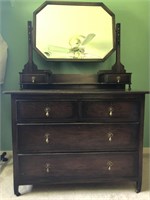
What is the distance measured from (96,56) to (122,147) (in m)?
0.92

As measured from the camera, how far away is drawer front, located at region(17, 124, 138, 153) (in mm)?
1587

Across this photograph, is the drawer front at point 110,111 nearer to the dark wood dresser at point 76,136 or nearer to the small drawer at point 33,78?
the dark wood dresser at point 76,136

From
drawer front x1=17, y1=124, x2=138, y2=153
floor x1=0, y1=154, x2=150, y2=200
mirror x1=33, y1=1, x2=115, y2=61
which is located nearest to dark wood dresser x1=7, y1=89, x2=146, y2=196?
drawer front x1=17, y1=124, x2=138, y2=153

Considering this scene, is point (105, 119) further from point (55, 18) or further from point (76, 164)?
point (55, 18)

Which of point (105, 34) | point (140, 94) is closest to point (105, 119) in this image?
point (140, 94)

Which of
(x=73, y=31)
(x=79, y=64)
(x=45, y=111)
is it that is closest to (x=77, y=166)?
(x=45, y=111)

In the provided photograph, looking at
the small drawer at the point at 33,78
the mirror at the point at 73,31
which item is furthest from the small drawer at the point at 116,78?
the small drawer at the point at 33,78

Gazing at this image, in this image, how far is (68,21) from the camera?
2072 millimetres

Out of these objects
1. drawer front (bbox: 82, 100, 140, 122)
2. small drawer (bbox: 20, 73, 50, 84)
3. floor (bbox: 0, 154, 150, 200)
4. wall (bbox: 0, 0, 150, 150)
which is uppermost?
wall (bbox: 0, 0, 150, 150)

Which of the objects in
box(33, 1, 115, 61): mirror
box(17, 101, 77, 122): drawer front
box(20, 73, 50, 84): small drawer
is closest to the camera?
box(17, 101, 77, 122): drawer front

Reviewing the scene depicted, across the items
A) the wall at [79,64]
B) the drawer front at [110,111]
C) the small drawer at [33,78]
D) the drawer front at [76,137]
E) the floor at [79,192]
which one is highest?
the wall at [79,64]

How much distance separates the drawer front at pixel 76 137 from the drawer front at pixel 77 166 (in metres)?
0.05

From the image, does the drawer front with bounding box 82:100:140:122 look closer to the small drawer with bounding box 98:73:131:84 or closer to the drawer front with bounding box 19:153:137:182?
the drawer front with bounding box 19:153:137:182

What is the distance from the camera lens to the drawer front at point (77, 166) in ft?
5.28
